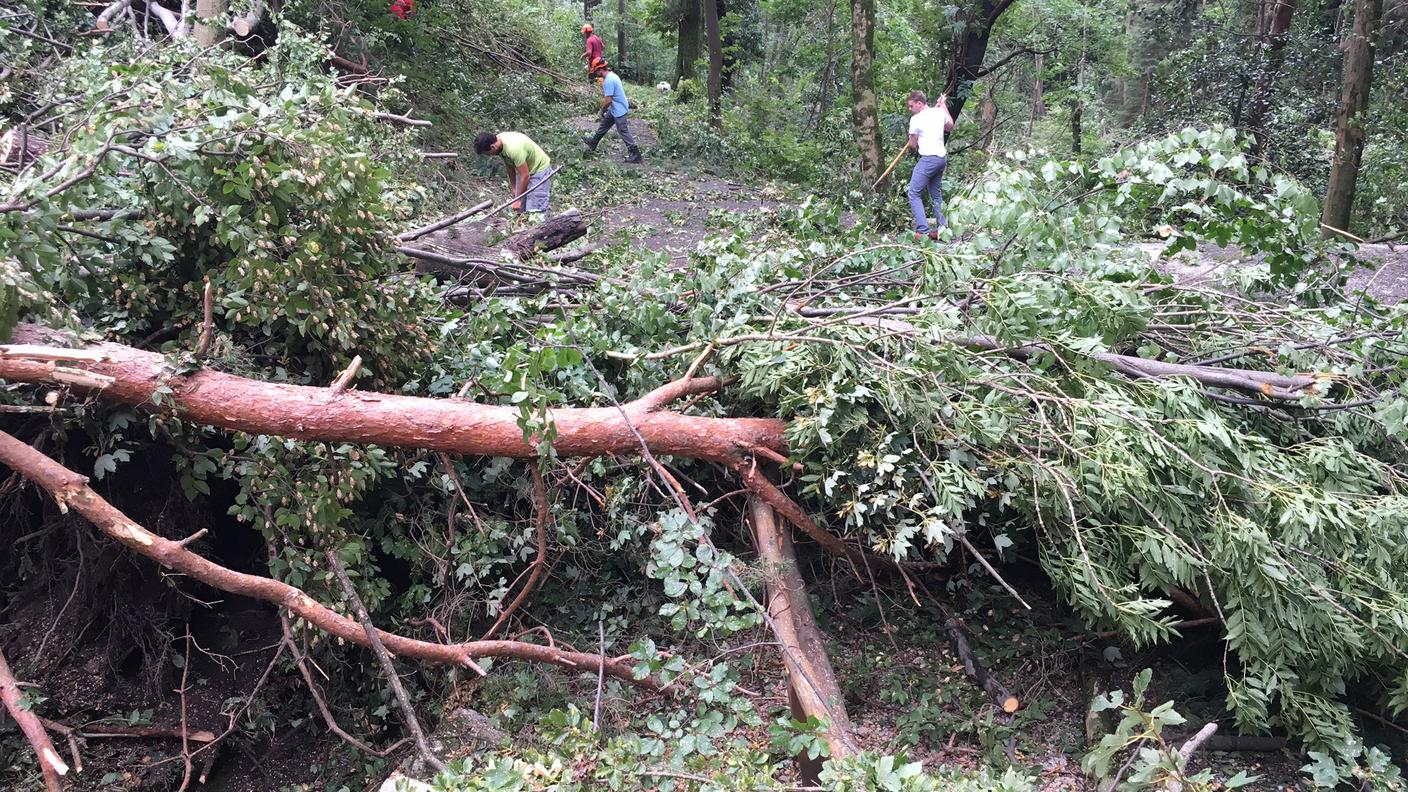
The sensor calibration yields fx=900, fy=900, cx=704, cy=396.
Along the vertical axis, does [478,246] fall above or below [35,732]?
above

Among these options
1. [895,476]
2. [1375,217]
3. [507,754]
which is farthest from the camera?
[1375,217]

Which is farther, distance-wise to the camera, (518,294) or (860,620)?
(518,294)

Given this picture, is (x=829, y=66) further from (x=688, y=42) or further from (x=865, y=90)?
(x=865, y=90)

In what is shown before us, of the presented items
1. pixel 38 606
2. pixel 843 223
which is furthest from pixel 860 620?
pixel 843 223

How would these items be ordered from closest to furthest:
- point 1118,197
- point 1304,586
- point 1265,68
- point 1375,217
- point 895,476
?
point 1304,586 < point 895,476 < point 1118,197 < point 1375,217 < point 1265,68

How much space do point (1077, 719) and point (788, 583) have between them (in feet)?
4.18

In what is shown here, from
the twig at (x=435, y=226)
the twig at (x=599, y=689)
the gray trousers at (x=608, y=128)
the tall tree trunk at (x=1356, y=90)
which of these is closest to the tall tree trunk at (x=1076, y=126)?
the tall tree trunk at (x=1356, y=90)

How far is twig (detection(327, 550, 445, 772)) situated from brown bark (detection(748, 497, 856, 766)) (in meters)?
1.16

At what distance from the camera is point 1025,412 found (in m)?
3.28

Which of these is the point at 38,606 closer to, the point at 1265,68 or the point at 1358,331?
the point at 1358,331

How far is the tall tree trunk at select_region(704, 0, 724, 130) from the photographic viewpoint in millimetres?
14028

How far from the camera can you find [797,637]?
3373 millimetres

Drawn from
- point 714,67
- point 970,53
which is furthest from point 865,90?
point 714,67

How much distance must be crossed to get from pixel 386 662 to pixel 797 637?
1495mm
